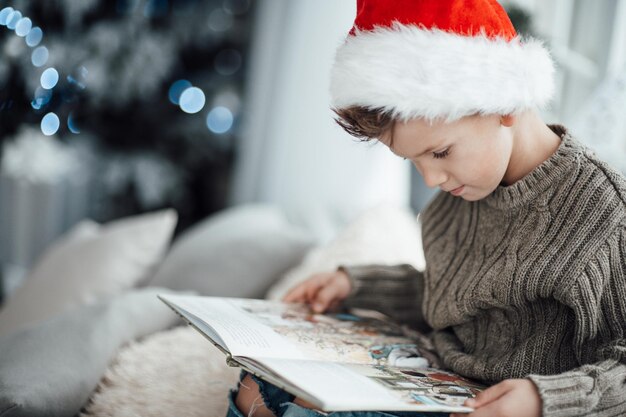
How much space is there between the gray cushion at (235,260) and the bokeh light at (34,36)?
39.1 inches

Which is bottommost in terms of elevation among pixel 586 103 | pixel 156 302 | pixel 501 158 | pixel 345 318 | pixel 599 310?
pixel 156 302

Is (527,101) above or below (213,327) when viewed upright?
above

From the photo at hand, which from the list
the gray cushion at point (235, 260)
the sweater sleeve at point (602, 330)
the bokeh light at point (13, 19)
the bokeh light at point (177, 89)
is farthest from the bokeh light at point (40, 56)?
the sweater sleeve at point (602, 330)

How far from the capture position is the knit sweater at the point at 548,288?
789 millimetres

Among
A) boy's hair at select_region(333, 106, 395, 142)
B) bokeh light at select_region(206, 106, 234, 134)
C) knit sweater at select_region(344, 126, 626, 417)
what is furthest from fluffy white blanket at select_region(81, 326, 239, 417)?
bokeh light at select_region(206, 106, 234, 134)

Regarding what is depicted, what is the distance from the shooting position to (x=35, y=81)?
2279 mm

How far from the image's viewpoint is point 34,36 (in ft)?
7.64

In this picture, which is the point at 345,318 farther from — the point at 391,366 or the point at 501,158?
the point at 501,158

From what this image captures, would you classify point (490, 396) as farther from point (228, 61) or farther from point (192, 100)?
point (228, 61)

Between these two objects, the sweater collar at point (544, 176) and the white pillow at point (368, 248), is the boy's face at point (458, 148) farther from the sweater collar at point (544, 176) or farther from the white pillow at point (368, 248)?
the white pillow at point (368, 248)

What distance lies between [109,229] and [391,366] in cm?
125

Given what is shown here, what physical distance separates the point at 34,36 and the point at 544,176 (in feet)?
6.45

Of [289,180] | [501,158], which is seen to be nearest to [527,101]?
[501,158]

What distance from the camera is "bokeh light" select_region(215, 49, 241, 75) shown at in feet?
9.23
